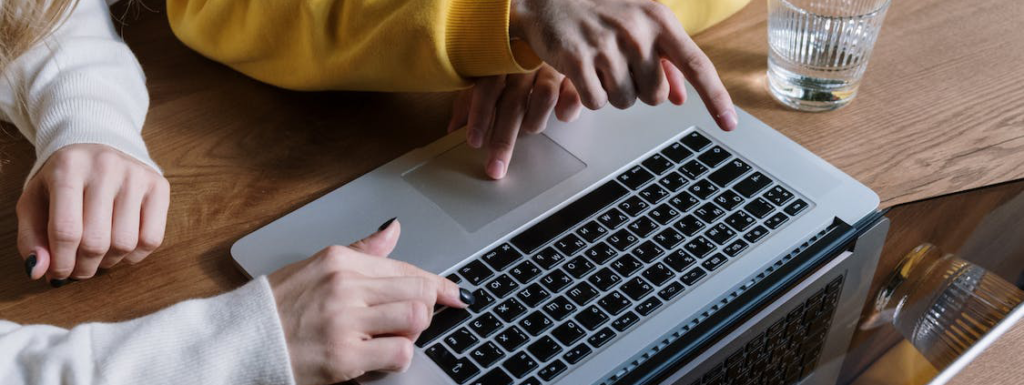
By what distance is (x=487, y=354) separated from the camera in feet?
2.12

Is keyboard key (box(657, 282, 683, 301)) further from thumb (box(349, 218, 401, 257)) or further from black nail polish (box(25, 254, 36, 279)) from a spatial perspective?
black nail polish (box(25, 254, 36, 279))

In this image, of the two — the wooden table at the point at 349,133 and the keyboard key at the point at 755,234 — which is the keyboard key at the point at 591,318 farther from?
the wooden table at the point at 349,133

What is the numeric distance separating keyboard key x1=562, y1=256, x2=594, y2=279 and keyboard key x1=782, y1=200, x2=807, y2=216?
0.16 metres

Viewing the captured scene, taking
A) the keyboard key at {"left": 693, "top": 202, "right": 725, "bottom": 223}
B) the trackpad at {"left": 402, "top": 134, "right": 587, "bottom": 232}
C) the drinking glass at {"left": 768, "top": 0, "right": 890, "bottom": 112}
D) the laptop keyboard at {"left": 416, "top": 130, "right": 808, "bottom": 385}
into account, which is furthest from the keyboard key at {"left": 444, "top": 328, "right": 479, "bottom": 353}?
the drinking glass at {"left": 768, "top": 0, "right": 890, "bottom": 112}

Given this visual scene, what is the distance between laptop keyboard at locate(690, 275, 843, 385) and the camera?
2.24 ft

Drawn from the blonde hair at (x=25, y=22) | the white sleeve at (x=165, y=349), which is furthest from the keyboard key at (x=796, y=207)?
the blonde hair at (x=25, y=22)

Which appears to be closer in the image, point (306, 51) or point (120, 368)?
point (120, 368)

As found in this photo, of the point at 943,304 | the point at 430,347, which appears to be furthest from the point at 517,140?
the point at 943,304

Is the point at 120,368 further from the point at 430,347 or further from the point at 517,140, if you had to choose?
the point at 517,140

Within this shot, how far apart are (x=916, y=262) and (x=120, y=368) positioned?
56cm

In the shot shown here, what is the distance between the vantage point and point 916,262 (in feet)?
2.44

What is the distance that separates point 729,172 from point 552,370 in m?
0.24

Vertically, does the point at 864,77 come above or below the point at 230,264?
above

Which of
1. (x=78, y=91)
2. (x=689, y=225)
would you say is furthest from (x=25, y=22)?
(x=689, y=225)
